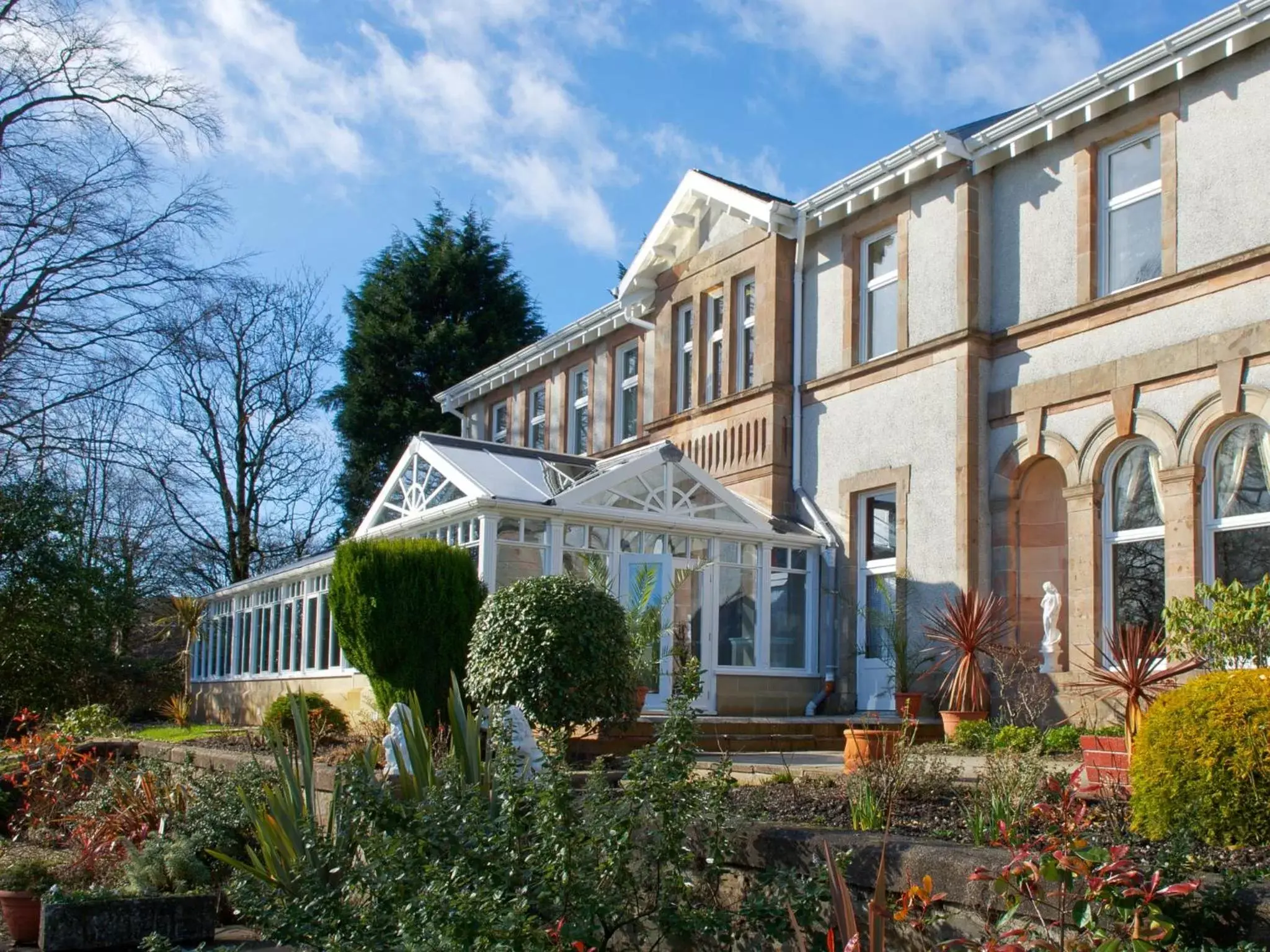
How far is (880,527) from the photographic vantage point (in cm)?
1612

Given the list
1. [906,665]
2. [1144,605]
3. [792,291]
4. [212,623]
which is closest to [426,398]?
[212,623]

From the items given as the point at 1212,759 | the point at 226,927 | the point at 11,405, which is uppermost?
the point at 11,405

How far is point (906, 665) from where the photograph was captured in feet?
48.2

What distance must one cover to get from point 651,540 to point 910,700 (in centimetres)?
365

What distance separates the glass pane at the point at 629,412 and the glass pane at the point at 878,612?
6392 millimetres

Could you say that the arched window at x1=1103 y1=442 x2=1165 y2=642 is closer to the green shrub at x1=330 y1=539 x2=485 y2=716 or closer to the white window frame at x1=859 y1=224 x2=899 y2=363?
the white window frame at x1=859 y1=224 x2=899 y2=363

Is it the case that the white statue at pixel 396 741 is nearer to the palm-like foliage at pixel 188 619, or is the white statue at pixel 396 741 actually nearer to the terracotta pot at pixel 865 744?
the terracotta pot at pixel 865 744

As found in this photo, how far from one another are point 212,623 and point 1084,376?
1922 centimetres

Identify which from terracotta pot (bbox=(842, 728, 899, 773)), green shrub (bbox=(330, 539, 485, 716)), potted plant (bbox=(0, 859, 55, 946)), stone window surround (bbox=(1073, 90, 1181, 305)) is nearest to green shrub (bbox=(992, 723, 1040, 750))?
terracotta pot (bbox=(842, 728, 899, 773))

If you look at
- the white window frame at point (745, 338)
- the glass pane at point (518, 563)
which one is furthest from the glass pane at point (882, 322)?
the glass pane at point (518, 563)

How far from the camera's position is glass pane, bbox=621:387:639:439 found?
70.0 feet

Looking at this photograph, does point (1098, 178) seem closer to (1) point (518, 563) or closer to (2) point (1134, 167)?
(2) point (1134, 167)

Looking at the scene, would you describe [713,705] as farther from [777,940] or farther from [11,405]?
[777,940]

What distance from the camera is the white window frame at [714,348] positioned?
18.6 m
